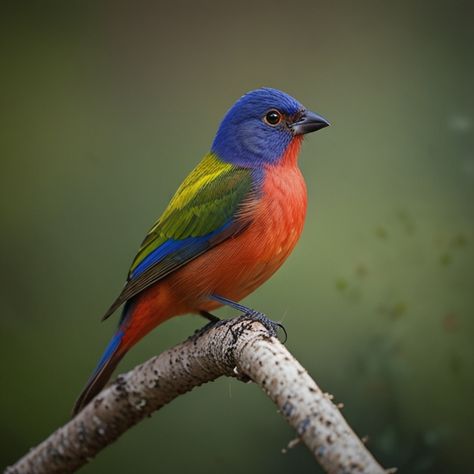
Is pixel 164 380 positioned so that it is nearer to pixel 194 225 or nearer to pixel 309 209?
pixel 194 225

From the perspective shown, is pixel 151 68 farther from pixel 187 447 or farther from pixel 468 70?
pixel 187 447

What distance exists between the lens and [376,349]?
10.5ft

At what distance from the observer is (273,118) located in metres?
3.19

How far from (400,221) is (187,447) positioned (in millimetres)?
1384

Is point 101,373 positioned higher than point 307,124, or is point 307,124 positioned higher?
point 307,124

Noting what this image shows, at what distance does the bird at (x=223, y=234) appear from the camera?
2807 mm

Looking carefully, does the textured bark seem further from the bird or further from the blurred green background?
the blurred green background

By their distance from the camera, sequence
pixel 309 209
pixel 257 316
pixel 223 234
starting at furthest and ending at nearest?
pixel 309 209 → pixel 223 234 → pixel 257 316

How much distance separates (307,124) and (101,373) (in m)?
1.30

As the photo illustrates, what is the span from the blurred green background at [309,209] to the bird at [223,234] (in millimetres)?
556

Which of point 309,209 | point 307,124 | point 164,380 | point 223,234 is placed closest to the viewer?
point 164,380

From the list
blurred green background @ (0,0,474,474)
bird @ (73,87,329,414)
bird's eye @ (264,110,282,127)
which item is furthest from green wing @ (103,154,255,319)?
blurred green background @ (0,0,474,474)

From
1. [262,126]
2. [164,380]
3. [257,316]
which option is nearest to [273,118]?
[262,126]

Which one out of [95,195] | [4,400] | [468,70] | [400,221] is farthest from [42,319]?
[468,70]
